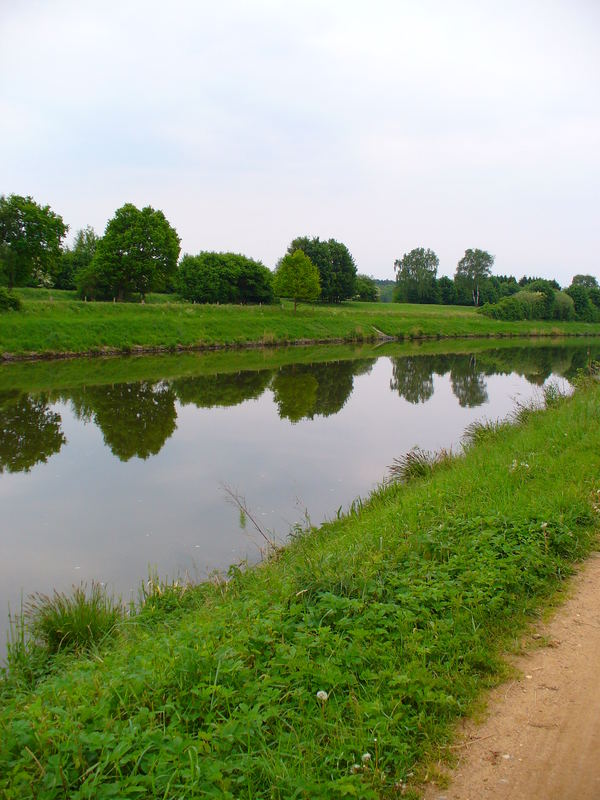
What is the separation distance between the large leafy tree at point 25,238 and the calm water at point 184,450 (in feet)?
48.5

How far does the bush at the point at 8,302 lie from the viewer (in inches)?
1204

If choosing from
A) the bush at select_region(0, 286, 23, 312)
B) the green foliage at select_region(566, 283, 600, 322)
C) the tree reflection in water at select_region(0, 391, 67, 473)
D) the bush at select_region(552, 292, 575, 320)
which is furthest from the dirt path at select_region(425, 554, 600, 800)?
the green foliage at select_region(566, 283, 600, 322)

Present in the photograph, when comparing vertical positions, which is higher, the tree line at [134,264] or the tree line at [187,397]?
the tree line at [134,264]

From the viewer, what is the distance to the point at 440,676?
3635 millimetres

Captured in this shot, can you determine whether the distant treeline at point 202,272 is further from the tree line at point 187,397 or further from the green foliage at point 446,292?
the tree line at point 187,397

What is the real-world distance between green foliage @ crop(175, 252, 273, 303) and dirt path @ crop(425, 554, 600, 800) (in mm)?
54441

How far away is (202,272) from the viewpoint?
57281mm

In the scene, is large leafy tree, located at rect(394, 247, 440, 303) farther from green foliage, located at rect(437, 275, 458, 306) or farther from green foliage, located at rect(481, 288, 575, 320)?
green foliage, located at rect(481, 288, 575, 320)

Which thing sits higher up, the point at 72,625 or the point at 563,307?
the point at 563,307

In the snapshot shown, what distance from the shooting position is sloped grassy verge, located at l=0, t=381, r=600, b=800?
9.37ft

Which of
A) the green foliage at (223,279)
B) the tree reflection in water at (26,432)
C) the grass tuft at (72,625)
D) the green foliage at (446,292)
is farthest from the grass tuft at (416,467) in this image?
the green foliage at (446,292)

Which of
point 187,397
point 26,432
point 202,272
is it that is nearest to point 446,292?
point 202,272

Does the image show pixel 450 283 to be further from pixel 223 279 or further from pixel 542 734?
pixel 542 734

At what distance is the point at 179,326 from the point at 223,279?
20932 millimetres
